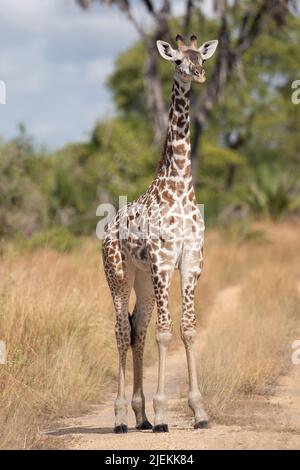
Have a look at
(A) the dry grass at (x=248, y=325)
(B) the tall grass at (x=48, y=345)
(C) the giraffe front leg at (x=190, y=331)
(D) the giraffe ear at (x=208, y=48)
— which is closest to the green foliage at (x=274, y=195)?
(A) the dry grass at (x=248, y=325)

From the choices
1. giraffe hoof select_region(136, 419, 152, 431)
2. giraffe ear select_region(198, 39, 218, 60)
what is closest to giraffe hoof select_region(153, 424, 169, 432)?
giraffe hoof select_region(136, 419, 152, 431)

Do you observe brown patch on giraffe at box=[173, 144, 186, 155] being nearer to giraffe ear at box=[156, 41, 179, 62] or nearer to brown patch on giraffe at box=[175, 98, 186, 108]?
brown patch on giraffe at box=[175, 98, 186, 108]

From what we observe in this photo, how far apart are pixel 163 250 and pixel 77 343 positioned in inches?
108

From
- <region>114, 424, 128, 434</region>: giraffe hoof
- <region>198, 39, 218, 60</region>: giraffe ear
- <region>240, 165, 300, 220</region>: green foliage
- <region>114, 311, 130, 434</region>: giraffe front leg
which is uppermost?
<region>240, 165, 300, 220</region>: green foliage

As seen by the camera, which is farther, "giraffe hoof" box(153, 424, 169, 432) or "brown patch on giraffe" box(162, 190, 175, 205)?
"brown patch on giraffe" box(162, 190, 175, 205)

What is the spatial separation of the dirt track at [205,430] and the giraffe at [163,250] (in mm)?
229

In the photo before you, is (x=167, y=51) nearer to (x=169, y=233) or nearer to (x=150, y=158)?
(x=169, y=233)

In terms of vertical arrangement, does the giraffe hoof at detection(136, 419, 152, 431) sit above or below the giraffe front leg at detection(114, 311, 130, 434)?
below

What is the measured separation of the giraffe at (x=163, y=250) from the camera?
22.4 ft

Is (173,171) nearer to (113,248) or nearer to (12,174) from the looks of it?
(113,248)

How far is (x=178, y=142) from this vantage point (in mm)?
7242

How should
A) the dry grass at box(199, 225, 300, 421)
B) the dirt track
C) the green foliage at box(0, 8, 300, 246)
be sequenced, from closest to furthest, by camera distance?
the dirt track
the dry grass at box(199, 225, 300, 421)
the green foliage at box(0, 8, 300, 246)

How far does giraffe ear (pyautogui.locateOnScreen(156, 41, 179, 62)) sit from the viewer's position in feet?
23.2

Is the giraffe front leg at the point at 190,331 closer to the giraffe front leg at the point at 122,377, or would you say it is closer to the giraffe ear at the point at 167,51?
the giraffe front leg at the point at 122,377
